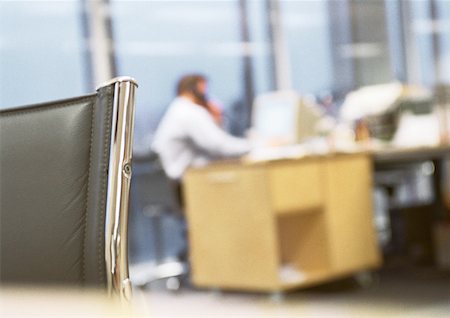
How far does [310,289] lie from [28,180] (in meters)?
4.11

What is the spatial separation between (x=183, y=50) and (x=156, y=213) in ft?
6.07

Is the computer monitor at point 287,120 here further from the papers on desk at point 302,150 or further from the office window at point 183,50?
the office window at point 183,50

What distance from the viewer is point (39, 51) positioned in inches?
251

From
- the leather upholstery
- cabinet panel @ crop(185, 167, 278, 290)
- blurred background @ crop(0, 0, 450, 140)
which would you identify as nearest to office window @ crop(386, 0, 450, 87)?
blurred background @ crop(0, 0, 450, 140)

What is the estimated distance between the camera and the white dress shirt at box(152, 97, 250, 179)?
5.35 meters

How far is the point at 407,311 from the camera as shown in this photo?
4.26m

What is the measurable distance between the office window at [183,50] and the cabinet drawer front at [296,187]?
1965 mm

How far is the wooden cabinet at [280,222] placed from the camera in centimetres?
473

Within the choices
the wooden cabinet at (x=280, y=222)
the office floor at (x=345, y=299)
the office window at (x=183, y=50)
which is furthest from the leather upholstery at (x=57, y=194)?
the office window at (x=183, y=50)

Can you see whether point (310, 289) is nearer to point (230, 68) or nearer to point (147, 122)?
point (147, 122)

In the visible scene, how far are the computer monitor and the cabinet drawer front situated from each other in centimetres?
67

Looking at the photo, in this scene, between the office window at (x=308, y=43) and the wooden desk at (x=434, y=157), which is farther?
the office window at (x=308, y=43)

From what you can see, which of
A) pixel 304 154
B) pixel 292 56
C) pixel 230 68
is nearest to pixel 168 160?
pixel 304 154

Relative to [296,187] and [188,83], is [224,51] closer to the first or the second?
[188,83]
